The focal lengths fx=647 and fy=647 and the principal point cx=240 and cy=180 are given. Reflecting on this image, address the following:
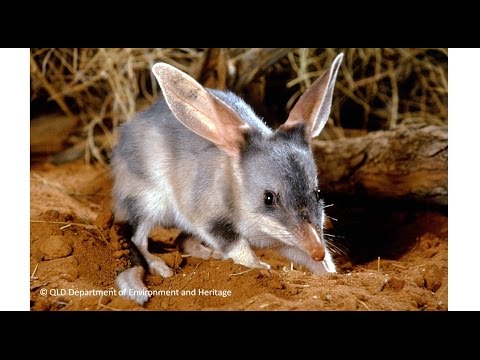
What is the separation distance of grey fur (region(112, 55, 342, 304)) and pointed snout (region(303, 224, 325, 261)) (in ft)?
0.04

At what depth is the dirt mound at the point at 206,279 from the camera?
3297 millimetres

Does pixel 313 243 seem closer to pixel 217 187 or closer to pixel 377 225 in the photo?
pixel 217 187

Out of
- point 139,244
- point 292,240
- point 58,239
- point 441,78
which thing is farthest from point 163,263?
point 441,78

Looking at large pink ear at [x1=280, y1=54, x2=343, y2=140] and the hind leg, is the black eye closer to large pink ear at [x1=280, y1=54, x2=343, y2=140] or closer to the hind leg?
large pink ear at [x1=280, y1=54, x2=343, y2=140]

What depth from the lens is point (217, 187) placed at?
371 centimetres

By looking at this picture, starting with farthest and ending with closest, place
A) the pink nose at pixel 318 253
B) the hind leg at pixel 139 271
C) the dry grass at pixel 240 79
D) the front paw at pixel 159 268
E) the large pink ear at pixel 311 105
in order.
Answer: the dry grass at pixel 240 79
the front paw at pixel 159 268
the large pink ear at pixel 311 105
the hind leg at pixel 139 271
the pink nose at pixel 318 253

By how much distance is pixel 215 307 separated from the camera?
3.28 metres

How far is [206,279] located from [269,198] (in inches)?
22.2

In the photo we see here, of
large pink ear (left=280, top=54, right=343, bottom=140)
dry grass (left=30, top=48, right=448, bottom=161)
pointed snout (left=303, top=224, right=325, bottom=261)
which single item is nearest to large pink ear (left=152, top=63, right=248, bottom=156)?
large pink ear (left=280, top=54, right=343, bottom=140)

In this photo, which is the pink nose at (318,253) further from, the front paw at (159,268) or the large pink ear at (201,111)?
the front paw at (159,268)

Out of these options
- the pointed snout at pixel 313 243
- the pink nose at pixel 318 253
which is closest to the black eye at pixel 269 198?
the pointed snout at pixel 313 243

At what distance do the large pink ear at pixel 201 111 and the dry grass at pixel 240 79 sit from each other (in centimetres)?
141

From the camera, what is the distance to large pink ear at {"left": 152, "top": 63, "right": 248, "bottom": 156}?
341 cm

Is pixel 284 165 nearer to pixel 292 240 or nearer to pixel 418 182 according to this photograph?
pixel 292 240
